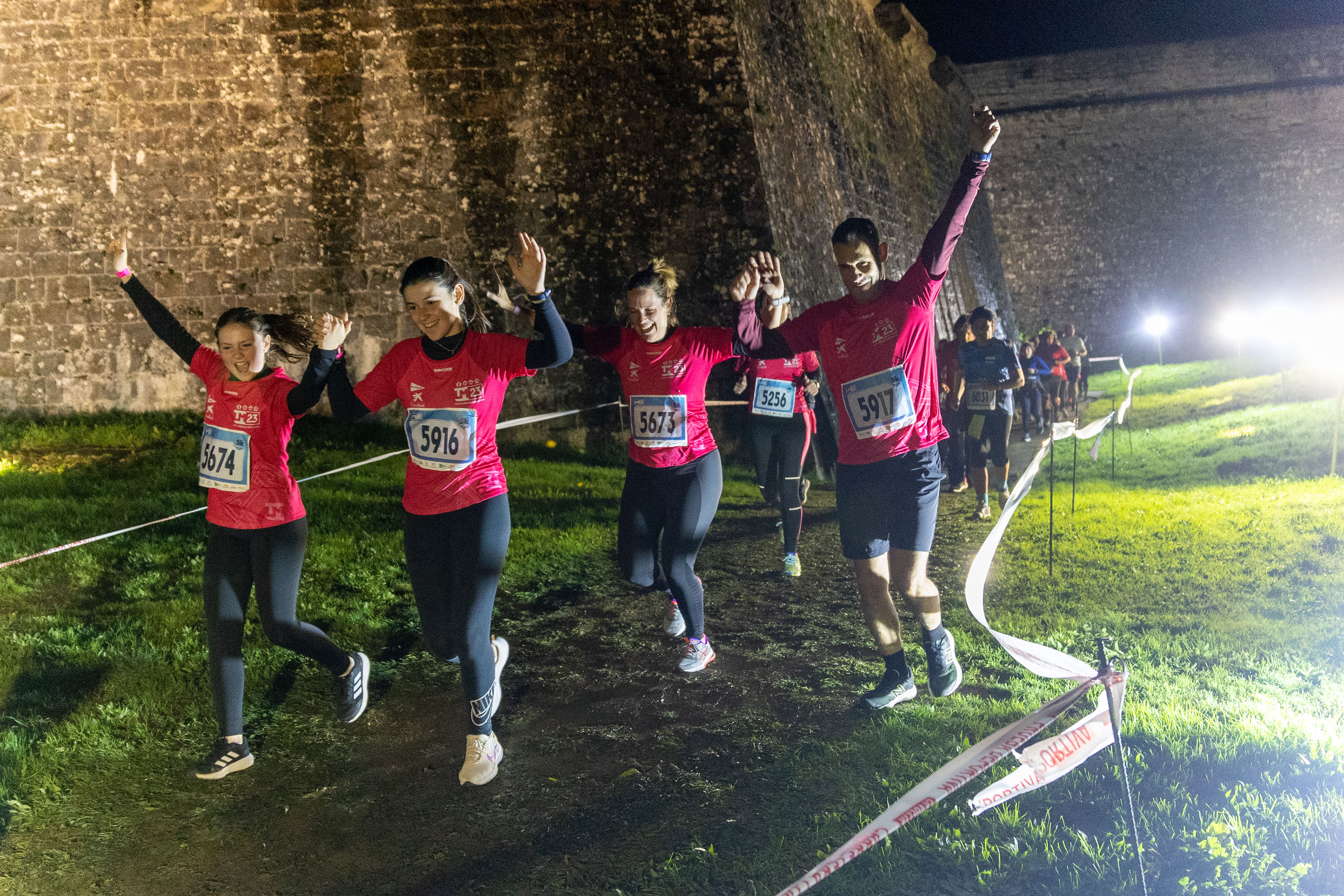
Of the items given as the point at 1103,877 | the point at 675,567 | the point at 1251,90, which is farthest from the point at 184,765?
the point at 1251,90

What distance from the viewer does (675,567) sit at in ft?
14.2

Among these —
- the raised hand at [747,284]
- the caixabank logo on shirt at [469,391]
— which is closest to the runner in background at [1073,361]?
the raised hand at [747,284]

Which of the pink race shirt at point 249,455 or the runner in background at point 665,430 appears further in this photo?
the runner in background at point 665,430

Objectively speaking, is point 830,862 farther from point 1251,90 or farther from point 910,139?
point 1251,90

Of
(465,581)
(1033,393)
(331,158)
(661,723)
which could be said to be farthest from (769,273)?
(1033,393)

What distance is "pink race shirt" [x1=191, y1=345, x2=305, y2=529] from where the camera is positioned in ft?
11.7

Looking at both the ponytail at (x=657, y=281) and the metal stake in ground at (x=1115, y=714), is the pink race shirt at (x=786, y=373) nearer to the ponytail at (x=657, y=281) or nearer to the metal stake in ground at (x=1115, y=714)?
the ponytail at (x=657, y=281)

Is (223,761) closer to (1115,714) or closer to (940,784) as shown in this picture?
(940,784)

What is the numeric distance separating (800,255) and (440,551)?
29.8ft

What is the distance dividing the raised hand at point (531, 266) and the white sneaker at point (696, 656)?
2196 millimetres

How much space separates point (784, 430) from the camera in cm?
638

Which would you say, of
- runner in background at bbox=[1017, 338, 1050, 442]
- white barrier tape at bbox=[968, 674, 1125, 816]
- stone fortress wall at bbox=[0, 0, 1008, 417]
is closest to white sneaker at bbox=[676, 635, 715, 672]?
white barrier tape at bbox=[968, 674, 1125, 816]

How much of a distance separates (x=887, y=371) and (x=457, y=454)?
6.00 ft

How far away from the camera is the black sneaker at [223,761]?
365 centimetres
